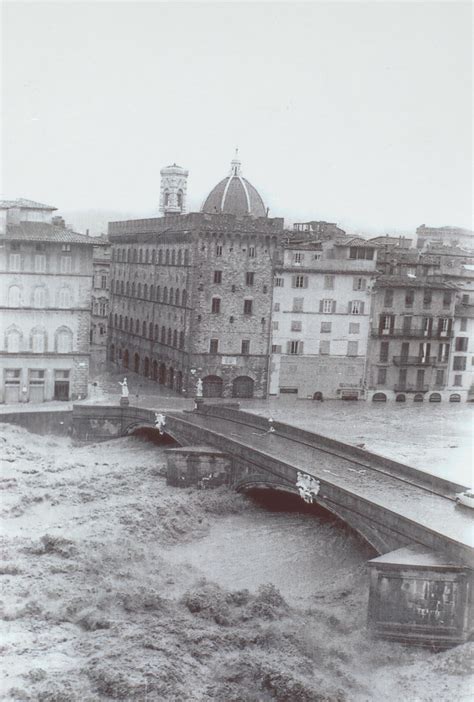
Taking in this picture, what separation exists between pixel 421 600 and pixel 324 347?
37359 mm

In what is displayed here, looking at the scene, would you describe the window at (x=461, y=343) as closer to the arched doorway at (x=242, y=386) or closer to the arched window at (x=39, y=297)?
the arched doorway at (x=242, y=386)

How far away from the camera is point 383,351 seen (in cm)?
6431

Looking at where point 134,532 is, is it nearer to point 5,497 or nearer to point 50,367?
point 5,497

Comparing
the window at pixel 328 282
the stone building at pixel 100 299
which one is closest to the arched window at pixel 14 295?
the window at pixel 328 282

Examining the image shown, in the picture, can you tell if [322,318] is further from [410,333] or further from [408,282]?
[408,282]

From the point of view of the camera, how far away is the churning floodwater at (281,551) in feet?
104

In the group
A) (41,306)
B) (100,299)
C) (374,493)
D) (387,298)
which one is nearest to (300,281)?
(387,298)

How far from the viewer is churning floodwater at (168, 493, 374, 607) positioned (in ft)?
104

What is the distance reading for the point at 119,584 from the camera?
101 feet

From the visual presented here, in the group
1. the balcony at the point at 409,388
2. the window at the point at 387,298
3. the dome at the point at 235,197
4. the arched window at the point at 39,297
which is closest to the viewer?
the arched window at the point at 39,297

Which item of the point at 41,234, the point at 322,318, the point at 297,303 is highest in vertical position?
the point at 41,234

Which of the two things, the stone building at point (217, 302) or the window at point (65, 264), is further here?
the stone building at point (217, 302)

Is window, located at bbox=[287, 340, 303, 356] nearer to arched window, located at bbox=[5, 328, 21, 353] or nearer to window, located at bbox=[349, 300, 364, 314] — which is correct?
window, located at bbox=[349, 300, 364, 314]

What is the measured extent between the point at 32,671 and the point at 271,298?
3925cm
